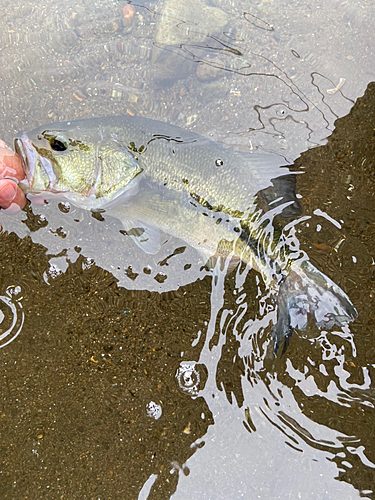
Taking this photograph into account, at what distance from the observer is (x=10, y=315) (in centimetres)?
274

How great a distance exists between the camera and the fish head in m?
2.56

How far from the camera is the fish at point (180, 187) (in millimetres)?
2523

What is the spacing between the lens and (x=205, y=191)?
2553 mm

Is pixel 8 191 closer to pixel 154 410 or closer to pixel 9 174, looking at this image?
pixel 9 174

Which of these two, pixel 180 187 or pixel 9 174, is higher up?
pixel 180 187

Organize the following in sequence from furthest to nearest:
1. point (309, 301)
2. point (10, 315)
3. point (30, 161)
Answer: point (10, 315), point (30, 161), point (309, 301)

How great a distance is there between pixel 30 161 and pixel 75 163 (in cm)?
30

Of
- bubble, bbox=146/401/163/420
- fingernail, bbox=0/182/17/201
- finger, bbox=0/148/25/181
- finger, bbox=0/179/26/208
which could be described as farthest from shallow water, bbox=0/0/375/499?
finger, bbox=0/148/25/181

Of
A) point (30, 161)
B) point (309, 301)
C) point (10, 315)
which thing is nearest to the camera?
point (309, 301)

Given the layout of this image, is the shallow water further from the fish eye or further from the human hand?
the fish eye

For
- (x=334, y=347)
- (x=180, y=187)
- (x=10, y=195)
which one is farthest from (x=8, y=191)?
(x=334, y=347)

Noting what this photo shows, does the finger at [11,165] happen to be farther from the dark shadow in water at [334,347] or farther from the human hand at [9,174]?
the dark shadow in water at [334,347]

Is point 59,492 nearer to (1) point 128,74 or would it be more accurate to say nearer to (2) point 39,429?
(2) point 39,429

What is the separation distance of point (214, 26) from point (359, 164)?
1.95m
